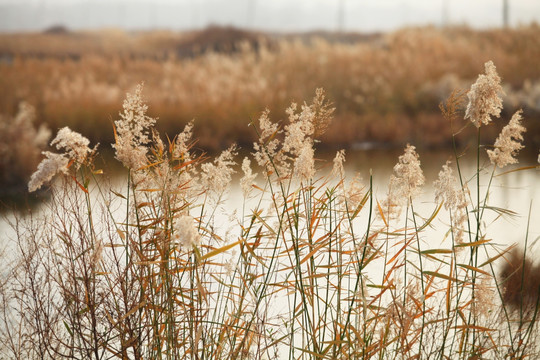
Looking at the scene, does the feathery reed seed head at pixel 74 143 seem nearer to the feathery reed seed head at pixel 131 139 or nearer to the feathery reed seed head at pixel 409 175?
the feathery reed seed head at pixel 131 139

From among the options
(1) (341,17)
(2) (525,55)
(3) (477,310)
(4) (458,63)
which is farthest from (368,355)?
(1) (341,17)

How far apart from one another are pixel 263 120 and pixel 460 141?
265 inches

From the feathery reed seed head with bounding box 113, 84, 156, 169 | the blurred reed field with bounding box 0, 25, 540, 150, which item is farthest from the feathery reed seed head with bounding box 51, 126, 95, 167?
the blurred reed field with bounding box 0, 25, 540, 150

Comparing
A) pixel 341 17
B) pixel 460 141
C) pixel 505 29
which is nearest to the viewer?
pixel 460 141

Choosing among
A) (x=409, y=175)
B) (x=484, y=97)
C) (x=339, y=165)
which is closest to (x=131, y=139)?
(x=339, y=165)

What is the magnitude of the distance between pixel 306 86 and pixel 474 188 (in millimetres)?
4125

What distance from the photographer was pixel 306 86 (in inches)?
369

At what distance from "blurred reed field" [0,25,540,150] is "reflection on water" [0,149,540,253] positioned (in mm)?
747

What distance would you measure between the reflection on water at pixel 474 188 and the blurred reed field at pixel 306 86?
75 cm

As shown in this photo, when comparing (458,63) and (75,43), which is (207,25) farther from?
(458,63)

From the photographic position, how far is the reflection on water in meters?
3.87

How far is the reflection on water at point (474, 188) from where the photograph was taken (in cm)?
387

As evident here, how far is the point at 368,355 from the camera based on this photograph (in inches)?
67.9

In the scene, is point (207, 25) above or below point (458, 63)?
above
